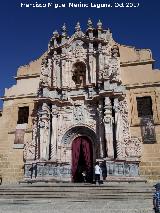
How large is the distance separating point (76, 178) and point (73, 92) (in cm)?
545

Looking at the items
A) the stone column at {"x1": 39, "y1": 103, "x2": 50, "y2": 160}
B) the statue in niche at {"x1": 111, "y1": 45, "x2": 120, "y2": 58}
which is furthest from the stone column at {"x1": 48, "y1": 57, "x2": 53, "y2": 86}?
the statue in niche at {"x1": 111, "y1": 45, "x2": 120, "y2": 58}

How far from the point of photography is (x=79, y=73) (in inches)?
792

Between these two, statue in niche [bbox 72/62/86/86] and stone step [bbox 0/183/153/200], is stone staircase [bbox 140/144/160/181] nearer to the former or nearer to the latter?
stone step [bbox 0/183/153/200]

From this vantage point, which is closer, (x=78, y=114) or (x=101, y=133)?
(x=101, y=133)

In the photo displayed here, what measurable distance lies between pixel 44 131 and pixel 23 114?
2.49 metres

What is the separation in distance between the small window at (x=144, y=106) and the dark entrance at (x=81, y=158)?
3.63m

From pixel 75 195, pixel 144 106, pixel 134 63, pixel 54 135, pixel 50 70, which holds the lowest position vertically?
pixel 75 195

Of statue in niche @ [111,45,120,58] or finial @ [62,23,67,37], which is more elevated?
finial @ [62,23,67,37]

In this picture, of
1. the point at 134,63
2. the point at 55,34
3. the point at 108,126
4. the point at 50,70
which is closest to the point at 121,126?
the point at 108,126

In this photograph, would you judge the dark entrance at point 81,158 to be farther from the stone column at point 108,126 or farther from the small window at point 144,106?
the small window at point 144,106

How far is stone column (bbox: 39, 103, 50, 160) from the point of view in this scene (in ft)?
57.7

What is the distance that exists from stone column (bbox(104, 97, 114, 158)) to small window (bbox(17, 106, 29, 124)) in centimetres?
553

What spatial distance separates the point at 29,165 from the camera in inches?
704

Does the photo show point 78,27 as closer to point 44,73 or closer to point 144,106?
point 44,73
